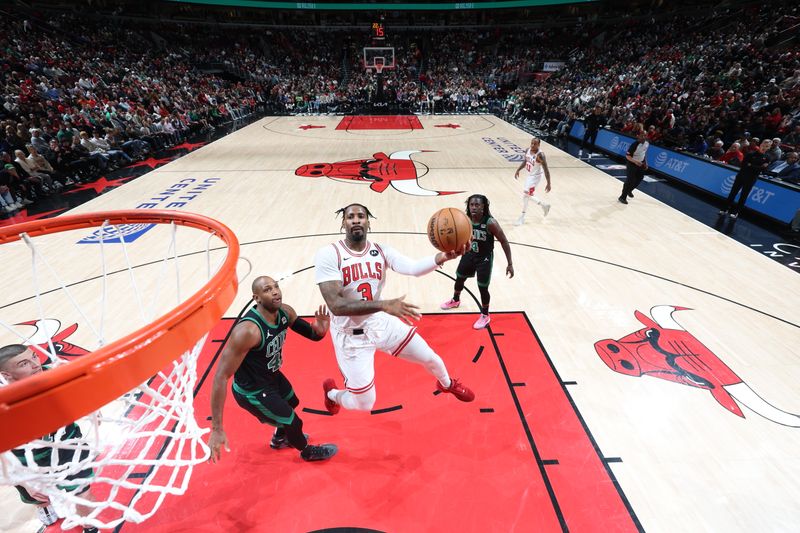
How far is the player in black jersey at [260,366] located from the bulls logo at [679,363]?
3431 mm

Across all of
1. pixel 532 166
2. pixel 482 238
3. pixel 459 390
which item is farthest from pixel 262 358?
pixel 532 166

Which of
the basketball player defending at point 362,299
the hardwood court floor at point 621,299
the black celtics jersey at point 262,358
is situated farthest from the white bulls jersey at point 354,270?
the hardwood court floor at point 621,299

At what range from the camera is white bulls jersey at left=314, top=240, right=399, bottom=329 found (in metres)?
3.11

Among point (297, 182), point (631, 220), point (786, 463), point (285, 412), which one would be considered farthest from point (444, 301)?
point (297, 182)

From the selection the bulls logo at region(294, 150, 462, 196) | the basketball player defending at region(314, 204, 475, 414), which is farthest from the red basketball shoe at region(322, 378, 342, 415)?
the bulls logo at region(294, 150, 462, 196)

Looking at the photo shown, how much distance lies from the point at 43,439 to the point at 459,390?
293 cm

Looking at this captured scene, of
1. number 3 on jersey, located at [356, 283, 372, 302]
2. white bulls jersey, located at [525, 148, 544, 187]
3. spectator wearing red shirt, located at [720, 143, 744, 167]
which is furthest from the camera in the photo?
spectator wearing red shirt, located at [720, 143, 744, 167]

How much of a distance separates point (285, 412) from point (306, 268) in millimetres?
3727

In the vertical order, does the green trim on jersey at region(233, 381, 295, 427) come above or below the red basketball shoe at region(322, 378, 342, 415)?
above

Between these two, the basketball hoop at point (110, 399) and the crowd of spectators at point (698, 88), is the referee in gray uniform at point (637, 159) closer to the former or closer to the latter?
the crowd of spectators at point (698, 88)

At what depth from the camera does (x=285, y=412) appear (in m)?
2.91

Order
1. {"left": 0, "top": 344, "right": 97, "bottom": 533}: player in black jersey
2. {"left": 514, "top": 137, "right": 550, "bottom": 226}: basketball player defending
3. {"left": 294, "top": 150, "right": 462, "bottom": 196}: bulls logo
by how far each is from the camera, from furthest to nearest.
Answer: {"left": 294, "top": 150, "right": 462, "bottom": 196}: bulls logo, {"left": 514, "top": 137, "right": 550, "bottom": 226}: basketball player defending, {"left": 0, "top": 344, "right": 97, "bottom": 533}: player in black jersey

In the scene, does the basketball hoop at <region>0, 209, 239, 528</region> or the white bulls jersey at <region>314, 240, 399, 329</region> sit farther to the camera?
the white bulls jersey at <region>314, 240, 399, 329</region>

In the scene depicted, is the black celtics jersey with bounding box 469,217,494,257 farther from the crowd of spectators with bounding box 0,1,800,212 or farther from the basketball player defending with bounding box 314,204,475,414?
the crowd of spectators with bounding box 0,1,800,212
